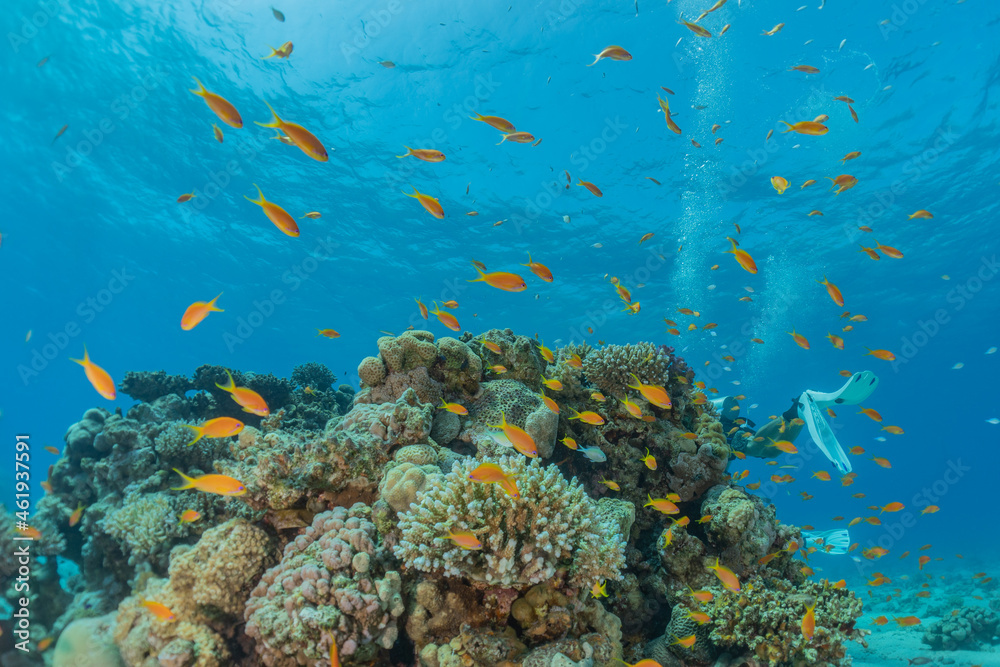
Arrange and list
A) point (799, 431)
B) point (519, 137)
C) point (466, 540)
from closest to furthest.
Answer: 1. point (466, 540)
2. point (519, 137)
3. point (799, 431)

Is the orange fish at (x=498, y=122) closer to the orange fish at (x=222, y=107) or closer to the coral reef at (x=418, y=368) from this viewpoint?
the orange fish at (x=222, y=107)

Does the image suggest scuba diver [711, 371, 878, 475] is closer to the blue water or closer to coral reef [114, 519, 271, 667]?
the blue water

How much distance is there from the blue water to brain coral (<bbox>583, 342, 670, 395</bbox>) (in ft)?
22.4

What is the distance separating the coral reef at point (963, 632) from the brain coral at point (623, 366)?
12.0 metres

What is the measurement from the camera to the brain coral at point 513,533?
330 centimetres

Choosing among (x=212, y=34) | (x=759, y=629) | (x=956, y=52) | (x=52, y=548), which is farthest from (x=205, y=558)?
(x=956, y=52)

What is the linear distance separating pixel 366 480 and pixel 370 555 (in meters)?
1.21

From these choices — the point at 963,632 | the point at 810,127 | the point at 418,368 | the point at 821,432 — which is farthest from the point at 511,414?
the point at 963,632

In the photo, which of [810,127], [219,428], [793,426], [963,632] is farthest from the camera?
[963,632]

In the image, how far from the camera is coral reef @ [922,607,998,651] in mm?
10859

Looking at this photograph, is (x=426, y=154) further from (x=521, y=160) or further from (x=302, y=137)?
(x=521, y=160)

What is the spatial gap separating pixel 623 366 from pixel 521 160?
2266 cm

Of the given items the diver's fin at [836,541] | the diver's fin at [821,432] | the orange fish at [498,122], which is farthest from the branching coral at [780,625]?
the orange fish at [498,122]

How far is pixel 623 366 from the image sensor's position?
6629 mm
